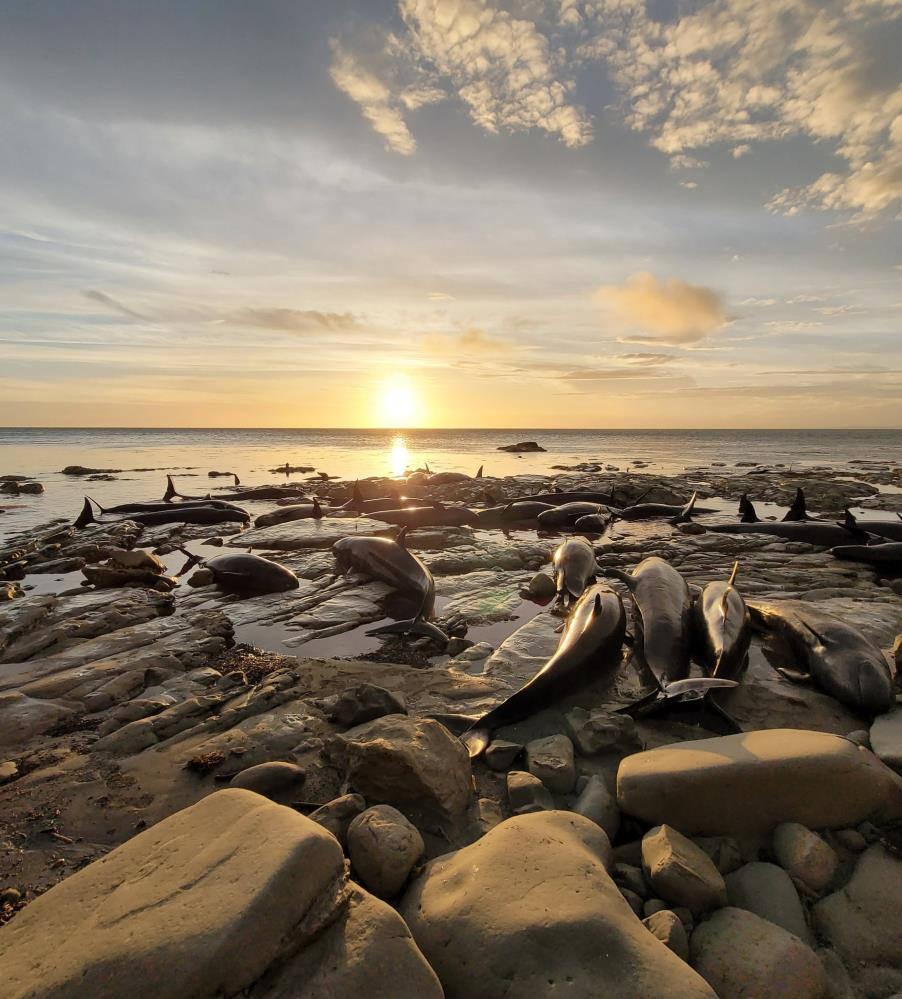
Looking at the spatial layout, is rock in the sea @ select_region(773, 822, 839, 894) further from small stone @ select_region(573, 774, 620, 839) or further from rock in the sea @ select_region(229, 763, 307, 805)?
rock in the sea @ select_region(229, 763, 307, 805)

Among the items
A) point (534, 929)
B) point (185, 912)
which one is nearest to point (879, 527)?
point (534, 929)

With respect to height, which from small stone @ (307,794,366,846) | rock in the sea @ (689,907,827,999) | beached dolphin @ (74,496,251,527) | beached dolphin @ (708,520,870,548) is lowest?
beached dolphin @ (74,496,251,527)

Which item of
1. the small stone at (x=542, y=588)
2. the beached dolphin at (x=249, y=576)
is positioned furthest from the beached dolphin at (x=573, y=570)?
the beached dolphin at (x=249, y=576)

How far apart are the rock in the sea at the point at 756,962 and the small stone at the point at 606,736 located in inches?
60.1

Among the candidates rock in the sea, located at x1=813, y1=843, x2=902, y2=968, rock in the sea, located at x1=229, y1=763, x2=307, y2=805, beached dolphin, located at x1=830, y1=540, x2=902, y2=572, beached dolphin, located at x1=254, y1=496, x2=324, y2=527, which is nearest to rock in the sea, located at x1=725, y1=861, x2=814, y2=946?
rock in the sea, located at x1=813, y1=843, x2=902, y2=968

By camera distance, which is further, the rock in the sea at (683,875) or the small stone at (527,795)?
the small stone at (527,795)

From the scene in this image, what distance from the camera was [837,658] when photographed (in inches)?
199

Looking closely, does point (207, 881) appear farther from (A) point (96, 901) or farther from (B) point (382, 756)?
(B) point (382, 756)

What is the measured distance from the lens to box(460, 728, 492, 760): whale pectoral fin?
404 cm

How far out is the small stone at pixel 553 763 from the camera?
12.1 feet

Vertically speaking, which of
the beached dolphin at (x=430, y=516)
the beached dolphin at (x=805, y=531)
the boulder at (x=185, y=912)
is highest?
the boulder at (x=185, y=912)

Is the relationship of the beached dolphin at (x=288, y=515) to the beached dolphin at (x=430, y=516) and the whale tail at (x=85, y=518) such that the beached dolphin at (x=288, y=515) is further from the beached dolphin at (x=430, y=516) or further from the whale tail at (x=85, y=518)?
the whale tail at (x=85, y=518)

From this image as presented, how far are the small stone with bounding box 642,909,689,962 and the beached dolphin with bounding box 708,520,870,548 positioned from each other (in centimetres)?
1196

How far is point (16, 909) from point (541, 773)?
295cm
